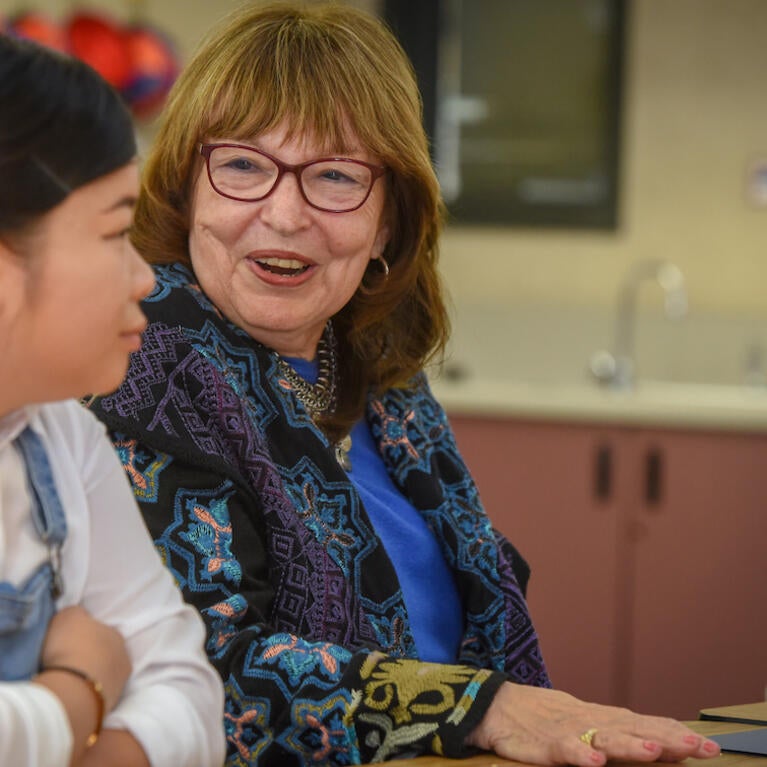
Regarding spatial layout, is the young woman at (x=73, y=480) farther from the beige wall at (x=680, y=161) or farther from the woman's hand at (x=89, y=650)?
the beige wall at (x=680, y=161)

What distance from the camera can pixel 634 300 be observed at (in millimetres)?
4664

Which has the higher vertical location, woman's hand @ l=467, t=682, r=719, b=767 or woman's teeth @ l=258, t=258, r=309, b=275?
woman's teeth @ l=258, t=258, r=309, b=275

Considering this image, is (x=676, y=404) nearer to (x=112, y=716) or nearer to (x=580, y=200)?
(x=580, y=200)

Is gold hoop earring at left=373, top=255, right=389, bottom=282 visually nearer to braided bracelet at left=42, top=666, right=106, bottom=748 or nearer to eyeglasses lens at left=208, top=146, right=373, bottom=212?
eyeglasses lens at left=208, top=146, right=373, bottom=212

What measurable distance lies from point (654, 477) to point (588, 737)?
2.47m

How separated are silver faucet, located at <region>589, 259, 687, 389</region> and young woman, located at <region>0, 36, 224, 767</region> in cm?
354

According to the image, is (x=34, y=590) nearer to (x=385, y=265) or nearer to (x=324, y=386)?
(x=324, y=386)

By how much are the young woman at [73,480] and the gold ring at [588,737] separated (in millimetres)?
460

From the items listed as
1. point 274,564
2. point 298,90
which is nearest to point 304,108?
point 298,90

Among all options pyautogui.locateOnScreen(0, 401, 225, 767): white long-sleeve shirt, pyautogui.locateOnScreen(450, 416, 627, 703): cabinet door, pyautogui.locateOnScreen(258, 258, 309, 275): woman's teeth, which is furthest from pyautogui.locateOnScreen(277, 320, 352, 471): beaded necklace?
pyautogui.locateOnScreen(450, 416, 627, 703): cabinet door

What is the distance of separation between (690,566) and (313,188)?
241 centimetres

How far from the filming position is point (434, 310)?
6.56 ft

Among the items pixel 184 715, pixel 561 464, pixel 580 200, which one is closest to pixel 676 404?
pixel 561 464

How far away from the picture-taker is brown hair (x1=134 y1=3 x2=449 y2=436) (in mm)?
1636
